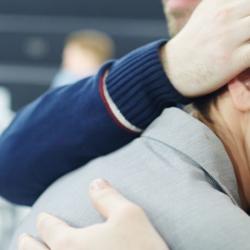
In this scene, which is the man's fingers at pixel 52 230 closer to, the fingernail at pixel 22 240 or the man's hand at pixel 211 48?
the fingernail at pixel 22 240

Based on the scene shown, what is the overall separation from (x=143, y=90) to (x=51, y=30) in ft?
13.9

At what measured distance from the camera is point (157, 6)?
210 inches

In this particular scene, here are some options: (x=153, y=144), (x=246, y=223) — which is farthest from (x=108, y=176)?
(x=246, y=223)

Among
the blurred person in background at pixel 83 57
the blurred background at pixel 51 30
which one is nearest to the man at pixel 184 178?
the blurred person in background at pixel 83 57

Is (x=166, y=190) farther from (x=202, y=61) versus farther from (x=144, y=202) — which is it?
(x=202, y=61)

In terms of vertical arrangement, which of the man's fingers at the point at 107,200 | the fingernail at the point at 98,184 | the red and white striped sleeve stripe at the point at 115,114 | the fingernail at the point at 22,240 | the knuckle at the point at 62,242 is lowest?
the fingernail at the point at 22,240

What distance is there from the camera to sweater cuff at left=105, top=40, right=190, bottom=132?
1.28m

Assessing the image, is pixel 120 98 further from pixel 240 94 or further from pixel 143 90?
pixel 240 94

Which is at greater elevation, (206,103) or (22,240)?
(206,103)

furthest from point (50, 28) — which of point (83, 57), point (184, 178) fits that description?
point (184, 178)

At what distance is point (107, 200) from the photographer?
3.59 feet

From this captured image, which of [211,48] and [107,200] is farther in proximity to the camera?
[211,48]

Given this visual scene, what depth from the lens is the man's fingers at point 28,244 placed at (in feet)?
3.80

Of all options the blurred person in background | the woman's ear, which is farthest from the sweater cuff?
the blurred person in background
